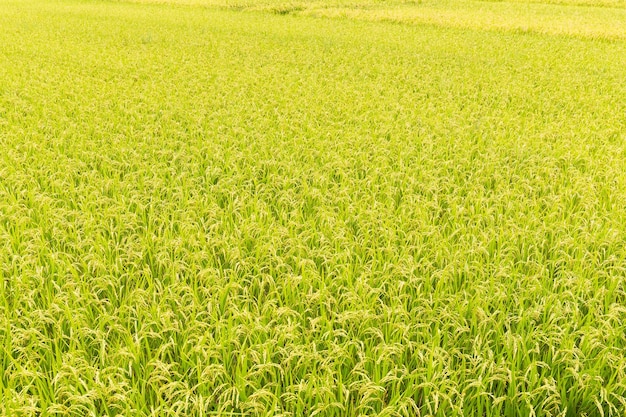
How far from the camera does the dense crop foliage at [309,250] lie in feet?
8.41

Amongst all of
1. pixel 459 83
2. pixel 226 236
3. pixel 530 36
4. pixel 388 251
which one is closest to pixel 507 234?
pixel 388 251

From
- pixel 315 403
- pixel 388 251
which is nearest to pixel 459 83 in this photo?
pixel 388 251

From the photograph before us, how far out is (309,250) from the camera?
375 cm

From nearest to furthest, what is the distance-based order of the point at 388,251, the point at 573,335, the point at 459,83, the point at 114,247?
1. the point at 573,335
2. the point at 388,251
3. the point at 114,247
4. the point at 459,83

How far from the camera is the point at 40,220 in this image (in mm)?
4273

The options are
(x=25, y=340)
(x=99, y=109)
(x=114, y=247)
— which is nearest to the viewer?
(x=25, y=340)

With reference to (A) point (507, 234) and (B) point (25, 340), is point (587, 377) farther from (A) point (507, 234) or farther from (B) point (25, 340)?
(B) point (25, 340)

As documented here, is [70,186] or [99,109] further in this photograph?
[99,109]

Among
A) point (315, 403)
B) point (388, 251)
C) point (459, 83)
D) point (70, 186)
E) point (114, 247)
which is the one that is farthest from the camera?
point (459, 83)

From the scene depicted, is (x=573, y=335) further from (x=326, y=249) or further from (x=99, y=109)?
(x=99, y=109)

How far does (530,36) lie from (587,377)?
1858cm

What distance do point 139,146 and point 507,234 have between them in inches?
172

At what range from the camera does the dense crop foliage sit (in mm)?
2564

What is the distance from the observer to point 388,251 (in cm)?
378
